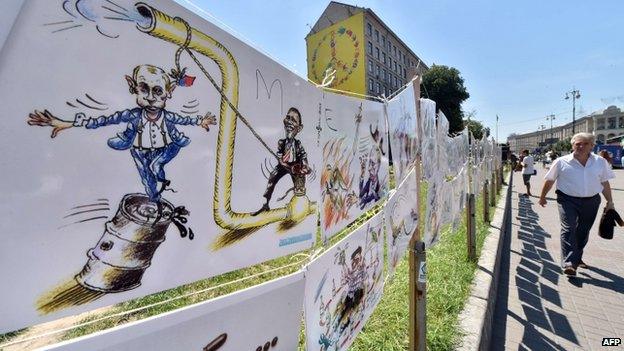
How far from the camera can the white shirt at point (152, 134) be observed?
0.67 metres

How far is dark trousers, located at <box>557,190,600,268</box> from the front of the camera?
14.4 feet

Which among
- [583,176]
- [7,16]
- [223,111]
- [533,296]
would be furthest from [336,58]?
[583,176]

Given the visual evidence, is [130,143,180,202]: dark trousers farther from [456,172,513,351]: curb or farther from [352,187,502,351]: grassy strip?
[456,172,513,351]: curb

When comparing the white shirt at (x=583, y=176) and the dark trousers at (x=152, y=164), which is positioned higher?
the dark trousers at (x=152, y=164)

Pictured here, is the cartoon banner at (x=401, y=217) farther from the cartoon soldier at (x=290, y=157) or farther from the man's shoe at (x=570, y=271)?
the man's shoe at (x=570, y=271)

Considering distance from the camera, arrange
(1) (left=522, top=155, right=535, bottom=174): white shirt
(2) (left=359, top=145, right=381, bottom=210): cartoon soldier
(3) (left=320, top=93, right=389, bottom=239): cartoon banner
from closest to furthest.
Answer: (3) (left=320, top=93, right=389, bottom=239): cartoon banner
(2) (left=359, top=145, right=381, bottom=210): cartoon soldier
(1) (left=522, top=155, right=535, bottom=174): white shirt

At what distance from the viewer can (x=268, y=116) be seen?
99 cm

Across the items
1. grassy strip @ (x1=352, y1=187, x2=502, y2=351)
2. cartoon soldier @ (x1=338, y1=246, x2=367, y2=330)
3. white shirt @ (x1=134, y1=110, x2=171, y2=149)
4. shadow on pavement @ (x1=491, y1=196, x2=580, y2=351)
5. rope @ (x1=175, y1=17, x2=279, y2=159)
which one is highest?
rope @ (x1=175, y1=17, x2=279, y2=159)

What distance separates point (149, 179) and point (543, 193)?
5428 mm

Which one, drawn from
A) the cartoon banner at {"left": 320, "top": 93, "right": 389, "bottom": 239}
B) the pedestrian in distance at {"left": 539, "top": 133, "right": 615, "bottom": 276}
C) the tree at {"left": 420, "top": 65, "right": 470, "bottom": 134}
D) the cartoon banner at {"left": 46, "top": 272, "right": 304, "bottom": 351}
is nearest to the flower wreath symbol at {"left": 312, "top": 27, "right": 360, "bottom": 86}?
the cartoon banner at {"left": 320, "top": 93, "right": 389, "bottom": 239}

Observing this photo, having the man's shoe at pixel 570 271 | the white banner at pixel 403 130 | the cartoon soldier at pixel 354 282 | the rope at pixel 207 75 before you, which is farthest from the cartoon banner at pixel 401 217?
the man's shoe at pixel 570 271

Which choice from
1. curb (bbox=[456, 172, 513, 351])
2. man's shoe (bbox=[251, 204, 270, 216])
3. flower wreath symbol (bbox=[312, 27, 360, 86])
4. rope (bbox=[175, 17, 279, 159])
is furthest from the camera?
curb (bbox=[456, 172, 513, 351])

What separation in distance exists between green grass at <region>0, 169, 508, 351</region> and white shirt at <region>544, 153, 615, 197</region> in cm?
149

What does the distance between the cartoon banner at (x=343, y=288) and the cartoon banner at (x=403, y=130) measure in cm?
47
